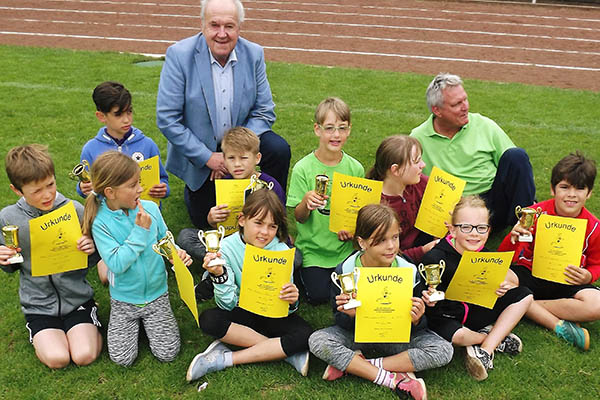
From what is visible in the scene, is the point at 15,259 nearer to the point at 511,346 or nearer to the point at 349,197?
the point at 349,197

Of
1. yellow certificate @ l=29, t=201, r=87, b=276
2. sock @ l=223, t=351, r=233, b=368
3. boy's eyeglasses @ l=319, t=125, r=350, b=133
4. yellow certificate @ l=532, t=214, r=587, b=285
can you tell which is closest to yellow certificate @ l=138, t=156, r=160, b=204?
yellow certificate @ l=29, t=201, r=87, b=276

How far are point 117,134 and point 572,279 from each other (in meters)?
3.56

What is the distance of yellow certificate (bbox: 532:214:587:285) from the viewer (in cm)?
368

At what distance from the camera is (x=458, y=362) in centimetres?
348

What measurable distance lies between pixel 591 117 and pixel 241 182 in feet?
22.1

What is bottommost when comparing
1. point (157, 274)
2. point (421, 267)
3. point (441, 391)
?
point (441, 391)

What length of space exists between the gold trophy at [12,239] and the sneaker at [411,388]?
2.30m

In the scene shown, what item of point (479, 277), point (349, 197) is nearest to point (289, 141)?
point (349, 197)

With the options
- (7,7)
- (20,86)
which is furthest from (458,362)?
(7,7)

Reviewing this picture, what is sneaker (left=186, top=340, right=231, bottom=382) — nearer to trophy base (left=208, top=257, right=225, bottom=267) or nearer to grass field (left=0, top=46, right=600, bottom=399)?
grass field (left=0, top=46, right=600, bottom=399)

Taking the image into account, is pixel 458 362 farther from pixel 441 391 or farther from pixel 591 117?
pixel 591 117

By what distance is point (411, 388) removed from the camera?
3152 millimetres

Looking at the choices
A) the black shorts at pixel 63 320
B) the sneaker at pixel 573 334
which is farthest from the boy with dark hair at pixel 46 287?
the sneaker at pixel 573 334

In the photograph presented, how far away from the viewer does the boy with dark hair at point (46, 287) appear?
3.29 metres
